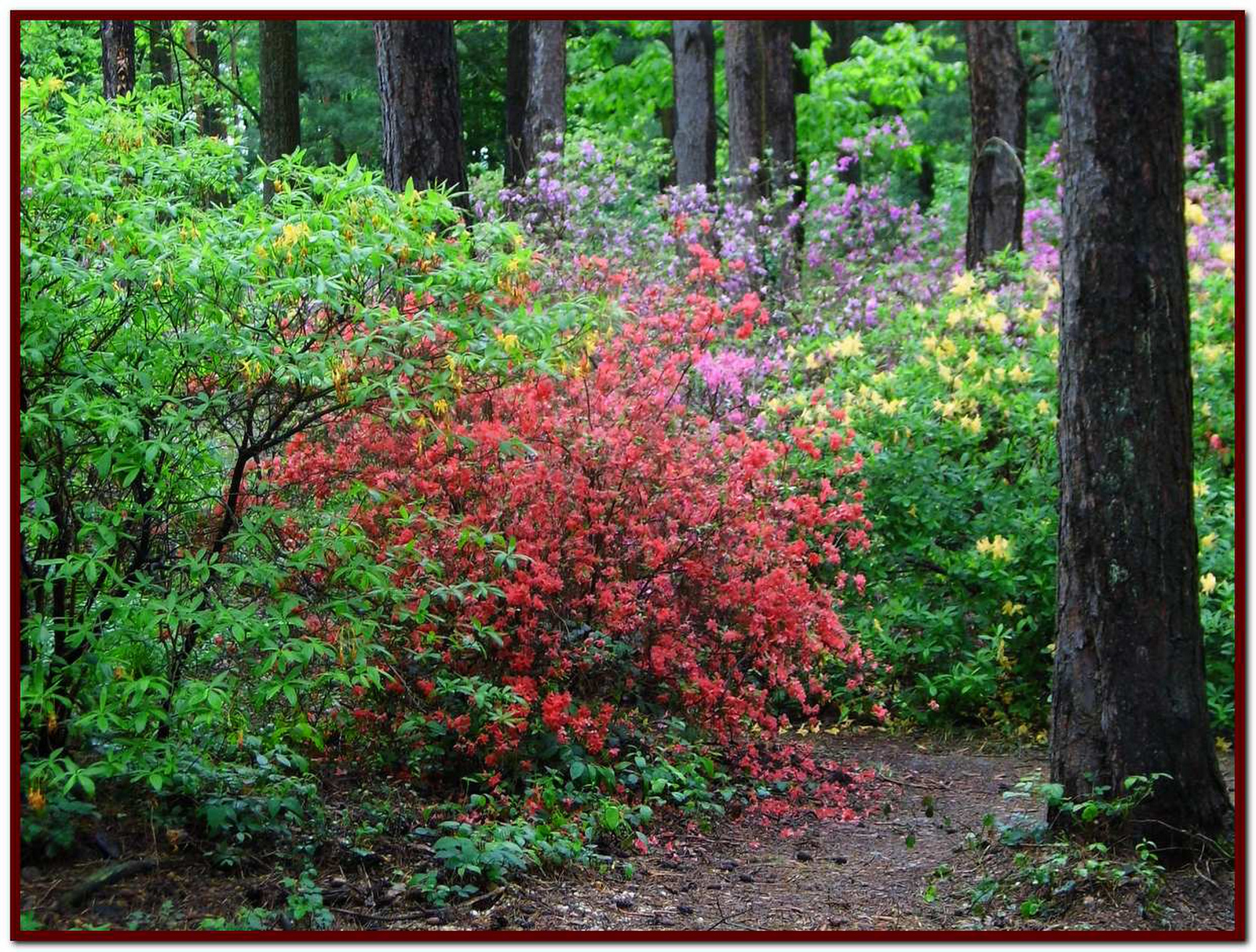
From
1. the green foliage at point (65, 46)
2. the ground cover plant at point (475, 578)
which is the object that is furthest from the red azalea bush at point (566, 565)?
the green foliage at point (65, 46)

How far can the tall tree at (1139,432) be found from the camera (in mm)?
4562

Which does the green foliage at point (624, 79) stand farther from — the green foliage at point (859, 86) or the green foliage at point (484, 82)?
the green foliage at point (859, 86)

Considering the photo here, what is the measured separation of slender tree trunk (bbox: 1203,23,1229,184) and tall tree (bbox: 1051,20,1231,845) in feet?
66.9

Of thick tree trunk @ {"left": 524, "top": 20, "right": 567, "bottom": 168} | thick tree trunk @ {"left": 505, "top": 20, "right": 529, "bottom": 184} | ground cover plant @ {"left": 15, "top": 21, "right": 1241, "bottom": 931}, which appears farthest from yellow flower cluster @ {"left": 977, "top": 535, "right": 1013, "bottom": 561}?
thick tree trunk @ {"left": 505, "top": 20, "right": 529, "bottom": 184}

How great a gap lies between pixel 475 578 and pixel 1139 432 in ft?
8.54

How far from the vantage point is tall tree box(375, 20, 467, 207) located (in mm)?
7820

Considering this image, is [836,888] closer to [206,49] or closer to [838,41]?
[206,49]

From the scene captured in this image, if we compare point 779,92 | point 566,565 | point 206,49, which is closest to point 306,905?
point 566,565

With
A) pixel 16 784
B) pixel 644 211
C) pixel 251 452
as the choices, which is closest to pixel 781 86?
pixel 644 211

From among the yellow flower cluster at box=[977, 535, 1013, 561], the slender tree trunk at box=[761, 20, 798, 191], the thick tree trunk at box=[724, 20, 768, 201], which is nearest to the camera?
the yellow flower cluster at box=[977, 535, 1013, 561]

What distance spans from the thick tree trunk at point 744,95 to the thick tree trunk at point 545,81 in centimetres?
202

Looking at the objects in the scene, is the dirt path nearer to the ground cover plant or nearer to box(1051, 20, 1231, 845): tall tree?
the ground cover plant

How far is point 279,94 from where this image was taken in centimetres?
1110

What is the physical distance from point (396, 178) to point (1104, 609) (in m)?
4.98
